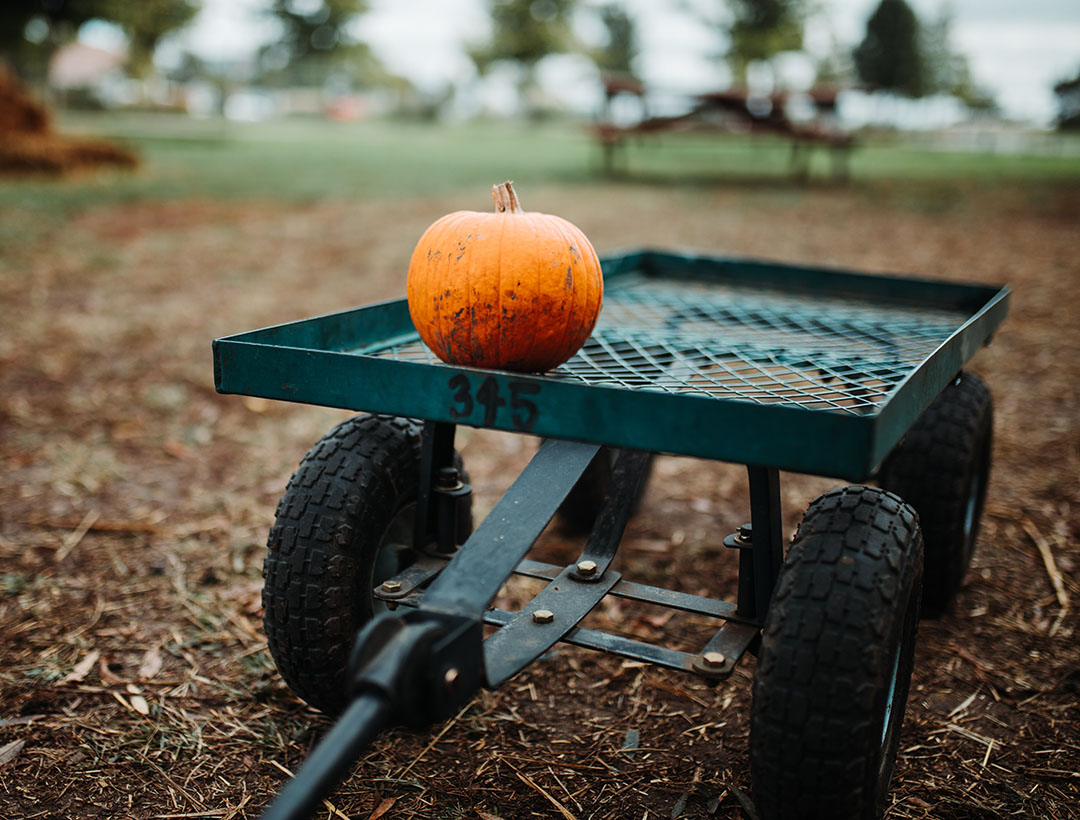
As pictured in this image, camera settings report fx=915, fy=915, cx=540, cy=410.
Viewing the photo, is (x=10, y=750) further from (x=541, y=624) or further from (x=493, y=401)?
(x=493, y=401)

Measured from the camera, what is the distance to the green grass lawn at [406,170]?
11.9m

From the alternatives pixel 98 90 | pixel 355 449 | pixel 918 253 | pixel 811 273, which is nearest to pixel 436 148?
pixel 918 253

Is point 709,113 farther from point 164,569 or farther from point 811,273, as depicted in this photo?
point 164,569

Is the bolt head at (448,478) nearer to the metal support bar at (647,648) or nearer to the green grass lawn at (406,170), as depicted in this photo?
the metal support bar at (647,648)

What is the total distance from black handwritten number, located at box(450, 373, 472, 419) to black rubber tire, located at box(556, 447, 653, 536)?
167cm

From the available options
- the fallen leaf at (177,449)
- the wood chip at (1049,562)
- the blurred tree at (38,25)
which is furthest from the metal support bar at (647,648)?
the blurred tree at (38,25)

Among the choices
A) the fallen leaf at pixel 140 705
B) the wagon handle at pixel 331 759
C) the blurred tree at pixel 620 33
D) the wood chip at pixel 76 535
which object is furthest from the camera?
the blurred tree at pixel 620 33

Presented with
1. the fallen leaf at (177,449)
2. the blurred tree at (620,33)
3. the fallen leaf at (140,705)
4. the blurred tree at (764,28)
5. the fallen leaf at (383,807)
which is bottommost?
the fallen leaf at (383,807)

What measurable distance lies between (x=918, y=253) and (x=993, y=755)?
7.44m

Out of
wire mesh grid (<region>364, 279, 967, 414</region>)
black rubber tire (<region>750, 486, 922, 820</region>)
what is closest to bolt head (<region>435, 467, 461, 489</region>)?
wire mesh grid (<region>364, 279, 967, 414</region>)

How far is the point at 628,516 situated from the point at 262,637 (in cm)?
129

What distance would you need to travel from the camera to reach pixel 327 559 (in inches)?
87.2

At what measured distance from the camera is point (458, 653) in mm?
1631

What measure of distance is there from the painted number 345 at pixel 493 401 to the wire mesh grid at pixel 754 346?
0.33 m
